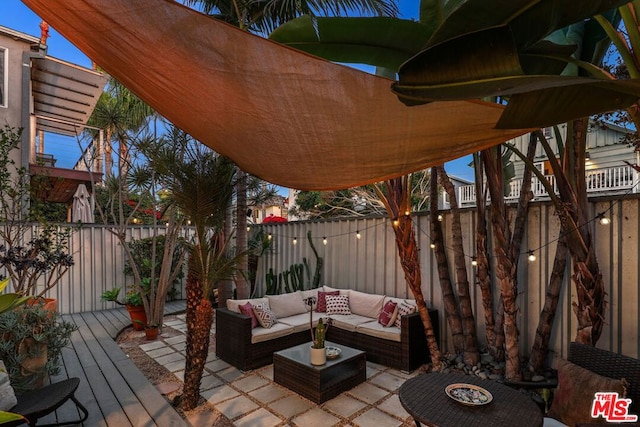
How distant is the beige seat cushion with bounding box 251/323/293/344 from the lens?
4266 mm

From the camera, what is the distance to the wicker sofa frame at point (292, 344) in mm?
4145

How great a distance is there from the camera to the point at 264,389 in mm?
3652

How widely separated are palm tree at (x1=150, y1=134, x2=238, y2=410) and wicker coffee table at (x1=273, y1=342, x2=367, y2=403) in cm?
93

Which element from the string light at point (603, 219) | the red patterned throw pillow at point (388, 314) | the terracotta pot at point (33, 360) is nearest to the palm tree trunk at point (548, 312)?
the string light at point (603, 219)

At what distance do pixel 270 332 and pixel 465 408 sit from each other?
267 centimetres

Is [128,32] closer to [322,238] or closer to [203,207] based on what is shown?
[203,207]

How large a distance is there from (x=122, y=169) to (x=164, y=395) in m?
4.18

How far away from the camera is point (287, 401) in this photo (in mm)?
3389

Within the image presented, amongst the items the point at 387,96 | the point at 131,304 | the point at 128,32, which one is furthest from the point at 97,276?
the point at 387,96

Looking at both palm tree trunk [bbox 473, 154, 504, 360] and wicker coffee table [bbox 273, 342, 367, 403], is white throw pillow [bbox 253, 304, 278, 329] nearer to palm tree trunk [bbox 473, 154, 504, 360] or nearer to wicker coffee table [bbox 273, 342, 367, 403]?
wicker coffee table [bbox 273, 342, 367, 403]

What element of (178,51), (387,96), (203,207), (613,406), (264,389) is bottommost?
(264,389)

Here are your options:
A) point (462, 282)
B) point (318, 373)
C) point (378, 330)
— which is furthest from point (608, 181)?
point (318, 373)

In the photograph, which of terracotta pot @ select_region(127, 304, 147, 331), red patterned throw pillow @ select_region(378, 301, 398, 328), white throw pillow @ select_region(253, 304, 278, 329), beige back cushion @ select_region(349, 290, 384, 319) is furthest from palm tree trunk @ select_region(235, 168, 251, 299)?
red patterned throw pillow @ select_region(378, 301, 398, 328)

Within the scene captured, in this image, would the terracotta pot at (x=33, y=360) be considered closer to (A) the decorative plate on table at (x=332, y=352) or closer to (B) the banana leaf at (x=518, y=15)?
(A) the decorative plate on table at (x=332, y=352)
